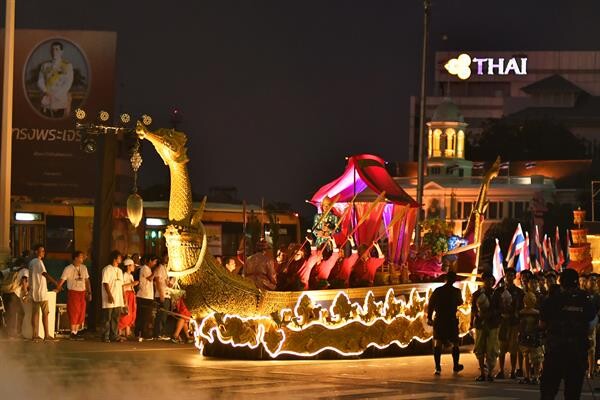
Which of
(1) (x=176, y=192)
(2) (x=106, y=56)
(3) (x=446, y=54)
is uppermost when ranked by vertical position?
(3) (x=446, y=54)

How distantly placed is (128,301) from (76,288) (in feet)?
4.30

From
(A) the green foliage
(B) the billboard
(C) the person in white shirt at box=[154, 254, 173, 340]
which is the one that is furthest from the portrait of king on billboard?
(C) the person in white shirt at box=[154, 254, 173, 340]

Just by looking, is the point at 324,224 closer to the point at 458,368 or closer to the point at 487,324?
the point at 458,368

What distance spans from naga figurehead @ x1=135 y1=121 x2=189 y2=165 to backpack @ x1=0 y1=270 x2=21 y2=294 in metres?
4.50

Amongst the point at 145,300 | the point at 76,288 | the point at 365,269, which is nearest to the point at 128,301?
Answer: the point at 145,300

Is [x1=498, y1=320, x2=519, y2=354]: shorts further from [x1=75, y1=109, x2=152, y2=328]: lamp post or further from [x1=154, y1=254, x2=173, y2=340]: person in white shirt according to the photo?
[x1=75, y1=109, x2=152, y2=328]: lamp post

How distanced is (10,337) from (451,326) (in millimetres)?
9139

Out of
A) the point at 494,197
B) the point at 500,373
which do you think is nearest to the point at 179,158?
the point at 500,373

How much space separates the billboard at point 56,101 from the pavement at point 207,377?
20797 millimetres

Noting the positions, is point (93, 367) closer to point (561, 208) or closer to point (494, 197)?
point (561, 208)

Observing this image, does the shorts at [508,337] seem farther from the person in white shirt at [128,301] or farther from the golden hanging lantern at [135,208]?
the person in white shirt at [128,301]

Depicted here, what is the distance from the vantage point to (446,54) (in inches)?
6895

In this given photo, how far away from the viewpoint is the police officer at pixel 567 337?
17.6m

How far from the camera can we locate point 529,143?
443 ft
